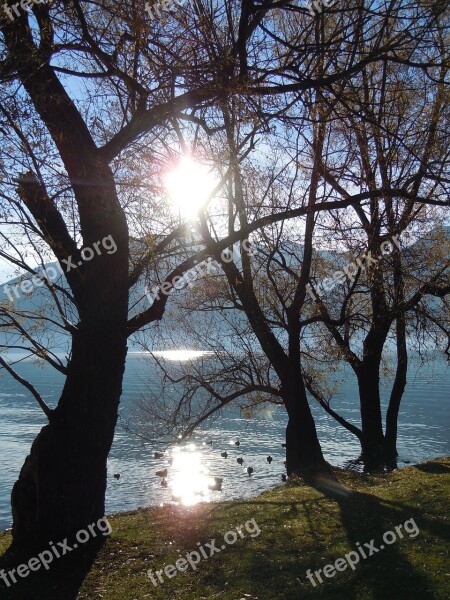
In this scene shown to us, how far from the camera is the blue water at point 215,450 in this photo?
23109 mm

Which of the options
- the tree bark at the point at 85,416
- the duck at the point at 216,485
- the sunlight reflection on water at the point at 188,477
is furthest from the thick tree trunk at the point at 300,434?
the duck at the point at 216,485

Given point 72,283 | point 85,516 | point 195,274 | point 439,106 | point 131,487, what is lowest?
point 131,487

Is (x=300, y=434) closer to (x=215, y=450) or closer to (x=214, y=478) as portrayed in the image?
(x=214, y=478)

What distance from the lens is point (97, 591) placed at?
6309 mm

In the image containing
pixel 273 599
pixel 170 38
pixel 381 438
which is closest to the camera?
pixel 273 599

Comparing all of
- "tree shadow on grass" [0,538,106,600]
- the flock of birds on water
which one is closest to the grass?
"tree shadow on grass" [0,538,106,600]

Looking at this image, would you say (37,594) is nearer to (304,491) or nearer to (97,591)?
(97,591)

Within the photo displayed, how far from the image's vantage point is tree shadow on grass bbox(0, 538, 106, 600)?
631 centimetres

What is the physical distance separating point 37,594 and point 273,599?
253 centimetres

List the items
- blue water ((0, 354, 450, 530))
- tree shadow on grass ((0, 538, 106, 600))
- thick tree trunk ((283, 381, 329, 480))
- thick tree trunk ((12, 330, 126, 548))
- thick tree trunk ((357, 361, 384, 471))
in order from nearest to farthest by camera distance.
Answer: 1. tree shadow on grass ((0, 538, 106, 600))
2. thick tree trunk ((12, 330, 126, 548))
3. thick tree trunk ((283, 381, 329, 480))
4. thick tree trunk ((357, 361, 384, 471))
5. blue water ((0, 354, 450, 530))

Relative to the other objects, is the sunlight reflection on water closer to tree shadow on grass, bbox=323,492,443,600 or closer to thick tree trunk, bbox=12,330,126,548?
tree shadow on grass, bbox=323,492,443,600

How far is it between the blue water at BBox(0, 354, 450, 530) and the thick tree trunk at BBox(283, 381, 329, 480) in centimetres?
312

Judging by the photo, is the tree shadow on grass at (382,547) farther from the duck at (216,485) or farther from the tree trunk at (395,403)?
the duck at (216,485)

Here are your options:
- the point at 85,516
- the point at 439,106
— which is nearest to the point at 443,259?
the point at 439,106
